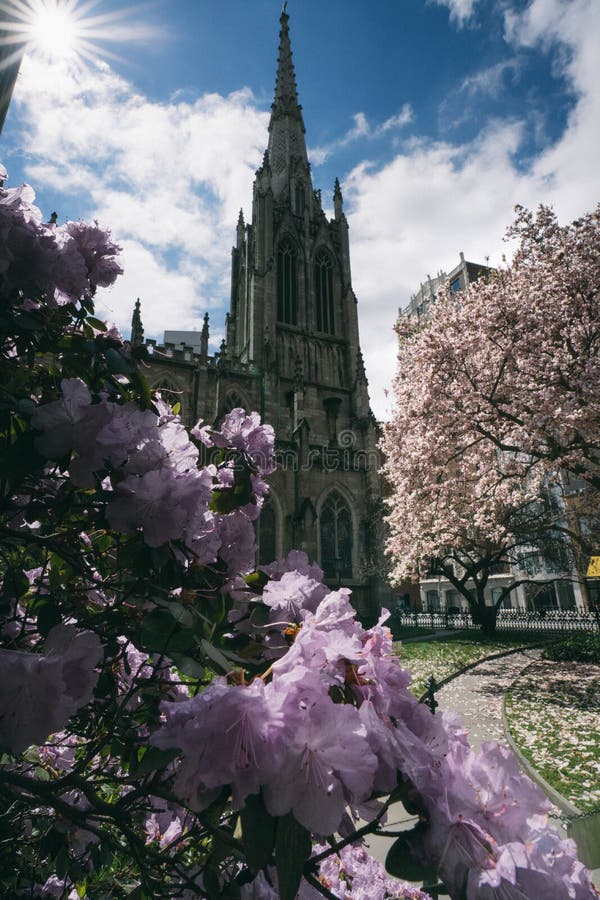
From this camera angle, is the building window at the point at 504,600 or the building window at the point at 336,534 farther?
the building window at the point at 504,600

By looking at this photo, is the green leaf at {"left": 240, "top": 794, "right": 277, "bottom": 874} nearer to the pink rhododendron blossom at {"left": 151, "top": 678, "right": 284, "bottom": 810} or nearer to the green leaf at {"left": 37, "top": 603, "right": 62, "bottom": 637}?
the pink rhododendron blossom at {"left": 151, "top": 678, "right": 284, "bottom": 810}

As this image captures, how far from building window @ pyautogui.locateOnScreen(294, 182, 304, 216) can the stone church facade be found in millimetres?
110

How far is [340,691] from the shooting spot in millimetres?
1003

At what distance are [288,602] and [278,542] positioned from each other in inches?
921

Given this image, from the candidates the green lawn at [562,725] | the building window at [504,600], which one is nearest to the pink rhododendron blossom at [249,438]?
the green lawn at [562,725]

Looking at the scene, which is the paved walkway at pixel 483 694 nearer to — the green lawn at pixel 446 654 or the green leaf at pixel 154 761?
the green lawn at pixel 446 654

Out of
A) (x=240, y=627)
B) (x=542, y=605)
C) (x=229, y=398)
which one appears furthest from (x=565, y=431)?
(x=542, y=605)

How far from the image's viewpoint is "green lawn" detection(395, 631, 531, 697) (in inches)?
525

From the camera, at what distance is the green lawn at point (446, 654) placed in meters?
13.3

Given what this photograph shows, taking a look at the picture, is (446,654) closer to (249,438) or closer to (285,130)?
(249,438)

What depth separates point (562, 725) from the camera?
810 centimetres

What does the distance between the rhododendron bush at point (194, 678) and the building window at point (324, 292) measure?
33392mm

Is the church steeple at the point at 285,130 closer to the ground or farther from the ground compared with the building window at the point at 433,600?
farther from the ground

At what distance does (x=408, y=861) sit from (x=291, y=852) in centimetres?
30
